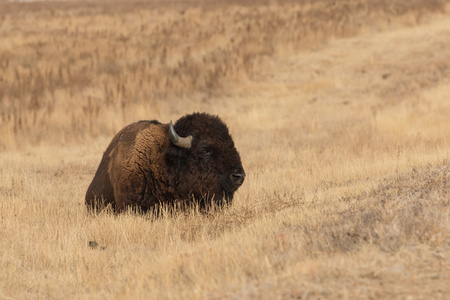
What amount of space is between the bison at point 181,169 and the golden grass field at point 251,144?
306 mm

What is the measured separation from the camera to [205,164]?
803 centimetres

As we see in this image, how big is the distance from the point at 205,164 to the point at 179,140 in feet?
1.64

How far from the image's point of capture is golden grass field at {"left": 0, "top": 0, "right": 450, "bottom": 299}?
5.48m

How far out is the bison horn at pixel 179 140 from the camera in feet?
26.1

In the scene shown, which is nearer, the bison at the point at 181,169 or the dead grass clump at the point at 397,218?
the dead grass clump at the point at 397,218

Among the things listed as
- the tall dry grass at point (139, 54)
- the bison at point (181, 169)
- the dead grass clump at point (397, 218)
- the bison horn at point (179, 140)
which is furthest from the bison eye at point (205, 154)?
the tall dry grass at point (139, 54)

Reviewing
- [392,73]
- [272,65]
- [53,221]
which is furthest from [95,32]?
[53,221]

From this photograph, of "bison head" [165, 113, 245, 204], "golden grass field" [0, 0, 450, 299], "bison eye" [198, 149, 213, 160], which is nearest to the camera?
"golden grass field" [0, 0, 450, 299]

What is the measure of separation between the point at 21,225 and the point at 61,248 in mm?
1202

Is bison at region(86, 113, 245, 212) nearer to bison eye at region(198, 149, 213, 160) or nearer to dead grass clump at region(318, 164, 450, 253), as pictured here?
bison eye at region(198, 149, 213, 160)

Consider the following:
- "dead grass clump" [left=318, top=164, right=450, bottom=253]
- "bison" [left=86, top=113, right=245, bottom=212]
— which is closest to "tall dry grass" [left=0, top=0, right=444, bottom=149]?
"bison" [left=86, top=113, right=245, bottom=212]

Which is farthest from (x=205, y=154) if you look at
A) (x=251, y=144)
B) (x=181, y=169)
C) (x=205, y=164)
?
(x=251, y=144)

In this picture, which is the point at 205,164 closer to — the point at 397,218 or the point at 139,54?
the point at 397,218

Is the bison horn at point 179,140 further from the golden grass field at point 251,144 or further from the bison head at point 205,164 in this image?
the golden grass field at point 251,144
